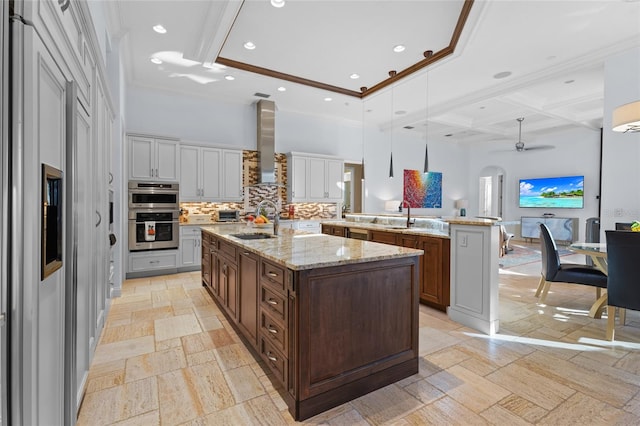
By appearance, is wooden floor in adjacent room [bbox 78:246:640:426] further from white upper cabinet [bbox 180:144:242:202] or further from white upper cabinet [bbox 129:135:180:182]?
white upper cabinet [bbox 180:144:242:202]

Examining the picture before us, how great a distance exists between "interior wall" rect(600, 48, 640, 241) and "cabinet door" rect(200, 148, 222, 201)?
6.05m

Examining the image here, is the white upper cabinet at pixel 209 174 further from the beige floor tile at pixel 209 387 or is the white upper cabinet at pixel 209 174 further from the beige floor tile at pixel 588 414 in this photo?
the beige floor tile at pixel 588 414

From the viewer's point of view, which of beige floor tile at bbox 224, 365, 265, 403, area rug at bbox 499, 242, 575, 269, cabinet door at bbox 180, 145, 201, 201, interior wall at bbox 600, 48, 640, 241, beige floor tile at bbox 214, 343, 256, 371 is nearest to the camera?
beige floor tile at bbox 224, 365, 265, 403

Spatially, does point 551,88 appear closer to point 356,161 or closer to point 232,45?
point 356,161

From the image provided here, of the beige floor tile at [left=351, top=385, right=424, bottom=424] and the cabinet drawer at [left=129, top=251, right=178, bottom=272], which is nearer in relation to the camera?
the beige floor tile at [left=351, top=385, right=424, bottom=424]

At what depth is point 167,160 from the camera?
17.5 feet

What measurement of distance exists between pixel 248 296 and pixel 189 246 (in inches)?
137

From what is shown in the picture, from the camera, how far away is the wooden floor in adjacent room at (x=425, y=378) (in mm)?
1833

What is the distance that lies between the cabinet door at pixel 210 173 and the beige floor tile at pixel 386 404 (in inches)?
187

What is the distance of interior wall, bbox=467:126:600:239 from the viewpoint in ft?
28.0

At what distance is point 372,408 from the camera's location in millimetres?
1904

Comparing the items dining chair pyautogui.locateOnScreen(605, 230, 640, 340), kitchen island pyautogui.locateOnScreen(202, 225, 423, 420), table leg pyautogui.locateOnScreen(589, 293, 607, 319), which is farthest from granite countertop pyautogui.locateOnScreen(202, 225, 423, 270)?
table leg pyautogui.locateOnScreen(589, 293, 607, 319)

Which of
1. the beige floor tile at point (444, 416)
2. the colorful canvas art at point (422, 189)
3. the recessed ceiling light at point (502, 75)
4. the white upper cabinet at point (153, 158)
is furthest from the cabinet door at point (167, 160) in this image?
the colorful canvas art at point (422, 189)

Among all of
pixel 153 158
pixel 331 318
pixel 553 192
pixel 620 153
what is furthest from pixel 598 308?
pixel 553 192
